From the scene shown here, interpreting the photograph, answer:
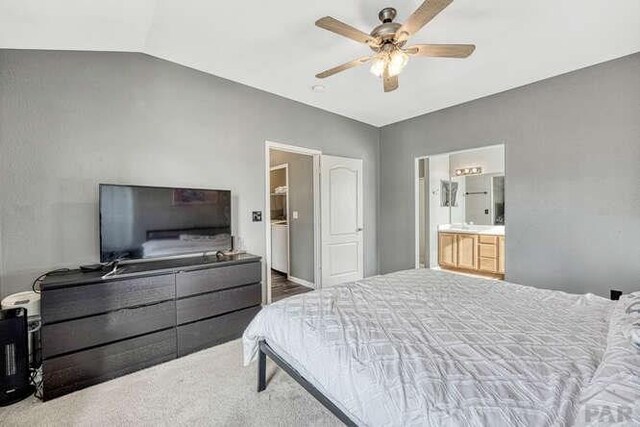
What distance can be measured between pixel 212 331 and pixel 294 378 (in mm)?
1336

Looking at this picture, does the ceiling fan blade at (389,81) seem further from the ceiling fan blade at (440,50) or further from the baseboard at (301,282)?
the baseboard at (301,282)

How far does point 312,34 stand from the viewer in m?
2.32

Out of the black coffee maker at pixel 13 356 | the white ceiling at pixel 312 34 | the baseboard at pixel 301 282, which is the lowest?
the baseboard at pixel 301 282

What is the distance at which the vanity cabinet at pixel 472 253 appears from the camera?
474 centimetres

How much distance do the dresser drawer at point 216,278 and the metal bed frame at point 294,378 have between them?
Answer: 36.0 inches

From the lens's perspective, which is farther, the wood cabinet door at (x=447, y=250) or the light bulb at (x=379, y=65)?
the wood cabinet door at (x=447, y=250)

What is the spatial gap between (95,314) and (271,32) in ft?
→ 8.28

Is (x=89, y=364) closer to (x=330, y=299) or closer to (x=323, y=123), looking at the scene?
(x=330, y=299)

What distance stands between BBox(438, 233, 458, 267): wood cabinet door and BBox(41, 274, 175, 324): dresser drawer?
4655 mm

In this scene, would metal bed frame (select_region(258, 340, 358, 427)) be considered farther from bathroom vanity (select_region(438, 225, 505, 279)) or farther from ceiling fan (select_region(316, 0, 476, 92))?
bathroom vanity (select_region(438, 225, 505, 279))

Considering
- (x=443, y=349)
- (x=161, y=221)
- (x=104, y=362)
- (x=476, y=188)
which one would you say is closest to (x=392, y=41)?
(x=443, y=349)

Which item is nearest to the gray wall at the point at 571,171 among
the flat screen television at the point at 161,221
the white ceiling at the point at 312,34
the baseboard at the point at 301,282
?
the white ceiling at the point at 312,34

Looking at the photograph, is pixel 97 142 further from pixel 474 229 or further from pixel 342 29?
pixel 474 229

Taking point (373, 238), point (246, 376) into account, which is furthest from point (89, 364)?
point (373, 238)
